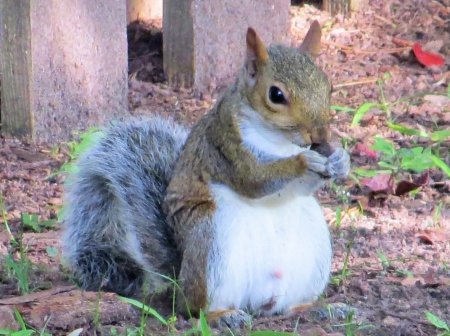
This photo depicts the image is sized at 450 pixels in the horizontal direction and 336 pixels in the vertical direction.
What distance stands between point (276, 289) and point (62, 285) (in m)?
0.67

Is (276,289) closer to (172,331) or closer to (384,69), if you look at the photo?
(172,331)

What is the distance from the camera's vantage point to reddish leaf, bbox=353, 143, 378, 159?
374cm

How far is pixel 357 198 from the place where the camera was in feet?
11.1

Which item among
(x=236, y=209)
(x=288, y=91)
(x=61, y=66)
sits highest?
(x=288, y=91)

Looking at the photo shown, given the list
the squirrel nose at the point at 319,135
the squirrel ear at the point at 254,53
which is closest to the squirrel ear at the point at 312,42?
the squirrel ear at the point at 254,53

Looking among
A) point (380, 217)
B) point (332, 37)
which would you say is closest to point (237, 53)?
point (332, 37)

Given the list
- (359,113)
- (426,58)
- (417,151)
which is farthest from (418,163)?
(426,58)

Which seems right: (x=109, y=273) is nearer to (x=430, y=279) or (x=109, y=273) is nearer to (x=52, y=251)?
(x=52, y=251)

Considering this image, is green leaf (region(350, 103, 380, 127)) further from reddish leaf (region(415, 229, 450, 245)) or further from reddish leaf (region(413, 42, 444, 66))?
reddish leaf (region(415, 229, 450, 245))

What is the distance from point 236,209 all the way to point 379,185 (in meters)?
1.18

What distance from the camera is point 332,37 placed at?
484 centimetres

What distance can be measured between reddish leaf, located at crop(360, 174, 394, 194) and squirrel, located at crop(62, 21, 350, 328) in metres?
0.94

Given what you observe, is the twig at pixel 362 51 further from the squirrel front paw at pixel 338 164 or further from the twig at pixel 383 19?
the squirrel front paw at pixel 338 164

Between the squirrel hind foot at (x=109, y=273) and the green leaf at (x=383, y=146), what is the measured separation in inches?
55.7
